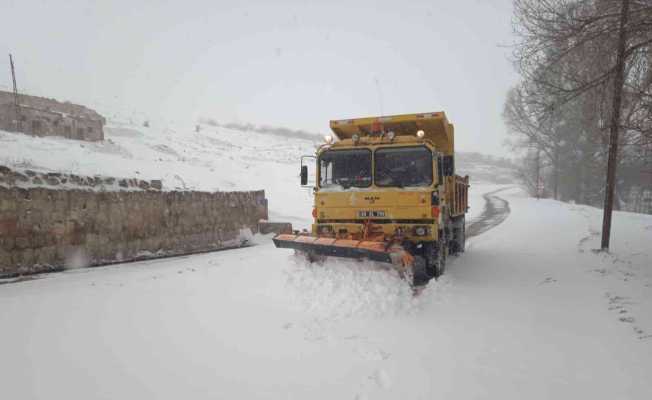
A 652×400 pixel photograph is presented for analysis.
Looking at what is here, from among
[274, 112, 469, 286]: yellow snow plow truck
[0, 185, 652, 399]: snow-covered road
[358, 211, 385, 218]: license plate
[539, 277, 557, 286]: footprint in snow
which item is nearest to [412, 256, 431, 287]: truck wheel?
A: [274, 112, 469, 286]: yellow snow plow truck

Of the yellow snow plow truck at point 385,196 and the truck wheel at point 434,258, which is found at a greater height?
the yellow snow plow truck at point 385,196

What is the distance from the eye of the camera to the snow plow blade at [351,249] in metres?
5.41

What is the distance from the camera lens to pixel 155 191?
9.92m

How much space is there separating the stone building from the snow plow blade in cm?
1676

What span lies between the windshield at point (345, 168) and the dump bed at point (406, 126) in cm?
80

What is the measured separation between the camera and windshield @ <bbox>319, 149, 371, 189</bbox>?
281 inches

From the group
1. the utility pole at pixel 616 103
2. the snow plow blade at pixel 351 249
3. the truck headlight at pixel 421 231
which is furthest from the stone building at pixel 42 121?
the utility pole at pixel 616 103

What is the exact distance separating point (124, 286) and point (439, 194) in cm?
596

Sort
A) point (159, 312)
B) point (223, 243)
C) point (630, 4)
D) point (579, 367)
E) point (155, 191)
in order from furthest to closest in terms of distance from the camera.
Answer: point (223, 243), point (155, 191), point (630, 4), point (159, 312), point (579, 367)

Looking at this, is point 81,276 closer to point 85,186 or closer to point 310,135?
point 85,186

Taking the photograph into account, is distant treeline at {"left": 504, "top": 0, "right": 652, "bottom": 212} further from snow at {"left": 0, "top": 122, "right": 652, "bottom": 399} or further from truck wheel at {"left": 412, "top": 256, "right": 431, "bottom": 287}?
truck wheel at {"left": 412, "top": 256, "right": 431, "bottom": 287}

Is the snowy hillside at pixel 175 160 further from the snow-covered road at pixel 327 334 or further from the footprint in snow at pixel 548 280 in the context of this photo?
the footprint in snow at pixel 548 280

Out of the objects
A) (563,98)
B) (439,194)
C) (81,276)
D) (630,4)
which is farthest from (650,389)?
(81,276)

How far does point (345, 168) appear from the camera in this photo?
7.32 meters
